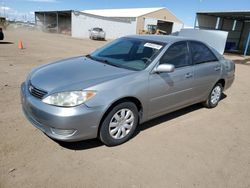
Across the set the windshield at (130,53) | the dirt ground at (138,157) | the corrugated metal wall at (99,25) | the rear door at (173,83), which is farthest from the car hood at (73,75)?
the corrugated metal wall at (99,25)

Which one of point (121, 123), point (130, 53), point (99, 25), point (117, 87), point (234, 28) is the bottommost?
point (121, 123)

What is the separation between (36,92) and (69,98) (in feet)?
1.84

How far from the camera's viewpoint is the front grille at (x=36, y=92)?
2966 millimetres

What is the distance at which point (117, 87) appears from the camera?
308 cm

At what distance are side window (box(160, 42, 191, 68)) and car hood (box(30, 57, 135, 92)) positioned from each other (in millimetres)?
802

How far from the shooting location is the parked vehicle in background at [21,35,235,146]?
286 centimetres

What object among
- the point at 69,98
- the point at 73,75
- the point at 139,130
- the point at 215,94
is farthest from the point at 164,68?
the point at 215,94

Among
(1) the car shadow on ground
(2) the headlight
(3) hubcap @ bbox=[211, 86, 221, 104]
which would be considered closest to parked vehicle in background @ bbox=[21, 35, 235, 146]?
(2) the headlight

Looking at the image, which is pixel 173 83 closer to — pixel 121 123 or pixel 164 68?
pixel 164 68

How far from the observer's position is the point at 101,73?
3.31m

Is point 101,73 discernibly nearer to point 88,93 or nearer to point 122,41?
point 88,93

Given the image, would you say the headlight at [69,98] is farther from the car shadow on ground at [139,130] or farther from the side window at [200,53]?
the side window at [200,53]

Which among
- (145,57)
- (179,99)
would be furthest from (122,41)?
(179,99)

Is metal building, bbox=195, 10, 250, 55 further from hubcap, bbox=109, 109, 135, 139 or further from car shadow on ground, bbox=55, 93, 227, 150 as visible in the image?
hubcap, bbox=109, 109, 135, 139
